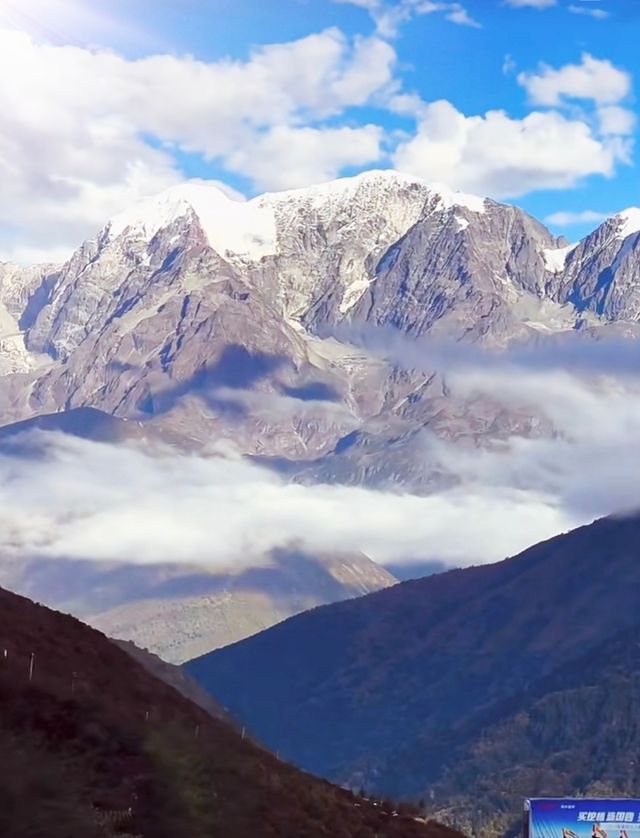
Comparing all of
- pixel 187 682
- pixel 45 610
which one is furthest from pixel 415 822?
pixel 187 682

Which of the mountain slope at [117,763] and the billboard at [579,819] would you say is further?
the billboard at [579,819]

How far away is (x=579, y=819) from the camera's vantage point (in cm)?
6378

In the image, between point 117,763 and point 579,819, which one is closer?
point 117,763

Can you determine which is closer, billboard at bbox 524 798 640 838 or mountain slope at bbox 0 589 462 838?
mountain slope at bbox 0 589 462 838

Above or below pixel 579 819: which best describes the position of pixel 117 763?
above

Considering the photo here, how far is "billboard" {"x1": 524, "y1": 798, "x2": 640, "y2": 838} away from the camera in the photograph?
63.4m

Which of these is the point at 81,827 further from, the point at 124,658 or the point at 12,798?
the point at 124,658

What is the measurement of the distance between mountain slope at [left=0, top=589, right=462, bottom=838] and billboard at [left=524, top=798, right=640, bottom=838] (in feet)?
15.4

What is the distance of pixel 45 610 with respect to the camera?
77375 millimetres

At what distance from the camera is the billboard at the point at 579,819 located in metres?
63.4

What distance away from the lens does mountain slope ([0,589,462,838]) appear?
25.0 m

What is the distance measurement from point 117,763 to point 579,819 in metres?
26.6

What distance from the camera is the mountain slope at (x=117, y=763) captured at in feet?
82.1

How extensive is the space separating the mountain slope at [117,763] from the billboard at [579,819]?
15.4 ft
